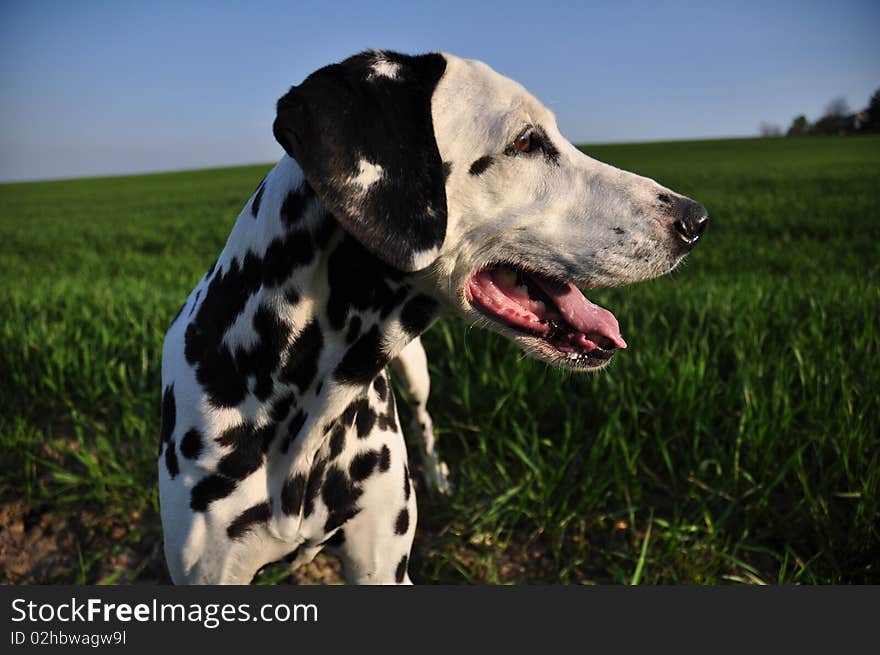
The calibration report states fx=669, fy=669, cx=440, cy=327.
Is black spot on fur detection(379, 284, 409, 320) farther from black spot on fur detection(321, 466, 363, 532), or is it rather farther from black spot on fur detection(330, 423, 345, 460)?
black spot on fur detection(321, 466, 363, 532)

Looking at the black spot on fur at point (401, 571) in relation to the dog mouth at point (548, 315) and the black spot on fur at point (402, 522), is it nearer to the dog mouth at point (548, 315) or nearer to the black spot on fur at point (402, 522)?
the black spot on fur at point (402, 522)

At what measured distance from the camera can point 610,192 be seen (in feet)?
6.51

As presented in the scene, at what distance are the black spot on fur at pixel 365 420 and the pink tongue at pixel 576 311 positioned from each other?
75 centimetres

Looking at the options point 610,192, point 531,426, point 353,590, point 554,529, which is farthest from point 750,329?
point 353,590

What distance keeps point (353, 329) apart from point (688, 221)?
1068mm

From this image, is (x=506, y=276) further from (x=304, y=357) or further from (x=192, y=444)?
(x=192, y=444)

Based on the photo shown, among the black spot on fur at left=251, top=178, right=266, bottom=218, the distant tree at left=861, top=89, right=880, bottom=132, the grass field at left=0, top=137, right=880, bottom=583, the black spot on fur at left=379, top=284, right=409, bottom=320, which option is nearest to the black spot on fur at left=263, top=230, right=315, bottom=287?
the black spot on fur at left=251, top=178, right=266, bottom=218

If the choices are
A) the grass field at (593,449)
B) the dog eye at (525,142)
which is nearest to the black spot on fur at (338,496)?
the grass field at (593,449)

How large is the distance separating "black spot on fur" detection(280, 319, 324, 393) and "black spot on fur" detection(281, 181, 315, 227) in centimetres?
30

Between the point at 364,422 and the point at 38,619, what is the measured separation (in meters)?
1.20

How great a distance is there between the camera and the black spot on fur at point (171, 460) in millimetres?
2168

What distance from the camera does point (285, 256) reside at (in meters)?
1.89

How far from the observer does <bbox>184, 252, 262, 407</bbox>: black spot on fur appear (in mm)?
2010

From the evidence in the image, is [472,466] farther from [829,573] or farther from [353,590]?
[829,573]
